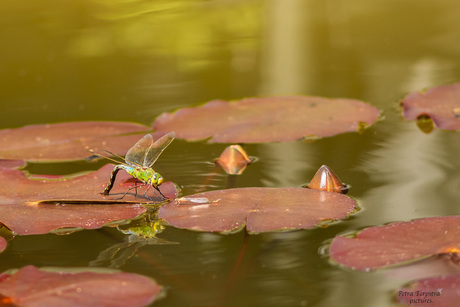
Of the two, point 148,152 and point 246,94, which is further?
point 246,94

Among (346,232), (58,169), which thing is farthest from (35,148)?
(346,232)

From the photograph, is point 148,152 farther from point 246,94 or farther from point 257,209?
point 246,94

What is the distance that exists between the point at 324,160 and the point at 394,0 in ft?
8.72

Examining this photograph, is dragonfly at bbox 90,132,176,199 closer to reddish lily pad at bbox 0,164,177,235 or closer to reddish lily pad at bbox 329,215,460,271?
Answer: reddish lily pad at bbox 0,164,177,235

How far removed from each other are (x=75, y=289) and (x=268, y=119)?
123cm

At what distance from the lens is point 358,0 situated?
4531mm

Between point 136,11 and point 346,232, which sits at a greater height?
point 136,11

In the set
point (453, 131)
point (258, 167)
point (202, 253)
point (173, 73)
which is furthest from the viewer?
point (173, 73)

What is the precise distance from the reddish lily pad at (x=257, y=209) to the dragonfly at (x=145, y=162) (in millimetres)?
119

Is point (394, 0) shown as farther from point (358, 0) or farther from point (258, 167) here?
point (258, 167)

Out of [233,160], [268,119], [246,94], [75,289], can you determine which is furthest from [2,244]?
[246,94]

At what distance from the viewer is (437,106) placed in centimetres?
235

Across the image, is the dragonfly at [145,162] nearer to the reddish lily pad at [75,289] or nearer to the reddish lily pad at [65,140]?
the reddish lily pad at [65,140]

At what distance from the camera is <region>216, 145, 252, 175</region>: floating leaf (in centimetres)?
198
